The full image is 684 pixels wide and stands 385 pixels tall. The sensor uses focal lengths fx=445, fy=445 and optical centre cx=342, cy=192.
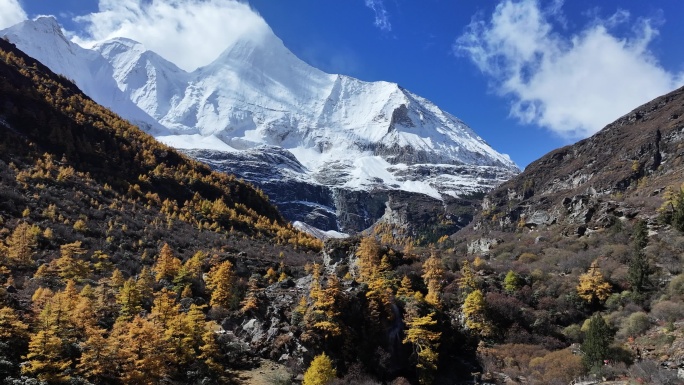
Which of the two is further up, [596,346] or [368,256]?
[368,256]

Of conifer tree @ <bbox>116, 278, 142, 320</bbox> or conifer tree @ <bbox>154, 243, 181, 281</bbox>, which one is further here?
conifer tree @ <bbox>154, 243, 181, 281</bbox>

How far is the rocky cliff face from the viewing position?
79.0 metres

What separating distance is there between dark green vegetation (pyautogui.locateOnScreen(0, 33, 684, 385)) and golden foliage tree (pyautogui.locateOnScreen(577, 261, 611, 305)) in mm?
146

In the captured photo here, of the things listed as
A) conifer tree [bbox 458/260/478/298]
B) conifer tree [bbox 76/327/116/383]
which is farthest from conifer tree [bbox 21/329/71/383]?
conifer tree [bbox 458/260/478/298]

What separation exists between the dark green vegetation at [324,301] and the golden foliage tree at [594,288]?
15 cm

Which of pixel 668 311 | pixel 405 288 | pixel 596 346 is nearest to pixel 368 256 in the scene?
pixel 405 288

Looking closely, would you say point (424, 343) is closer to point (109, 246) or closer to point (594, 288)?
point (594, 288)

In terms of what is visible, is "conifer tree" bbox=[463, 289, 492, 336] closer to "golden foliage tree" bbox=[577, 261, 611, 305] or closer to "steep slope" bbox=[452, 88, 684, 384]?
"steep slope" bbox=[452, 88, 684, 384]

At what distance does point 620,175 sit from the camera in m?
148

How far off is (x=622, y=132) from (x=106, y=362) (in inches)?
8251

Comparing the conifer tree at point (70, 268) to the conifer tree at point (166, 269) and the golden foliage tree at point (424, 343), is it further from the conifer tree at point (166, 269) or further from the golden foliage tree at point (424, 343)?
the golden foliage tree at point (424, 343)

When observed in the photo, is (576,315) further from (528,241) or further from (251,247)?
(251,247)

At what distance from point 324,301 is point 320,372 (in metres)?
6.63

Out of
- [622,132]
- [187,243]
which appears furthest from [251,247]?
[622,132]
